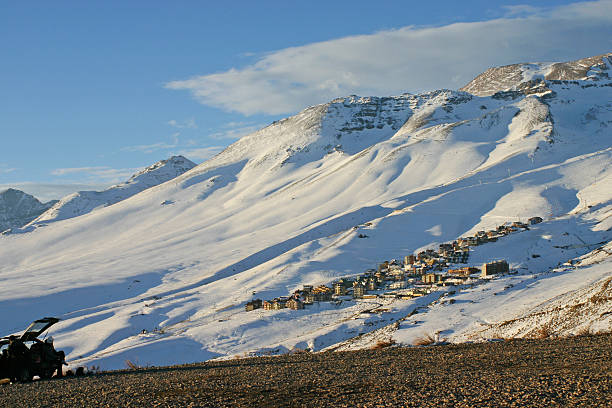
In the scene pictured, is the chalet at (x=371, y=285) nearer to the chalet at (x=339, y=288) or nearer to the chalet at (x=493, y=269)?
the chalet at (x=339, y=288)

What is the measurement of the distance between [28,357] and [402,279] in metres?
74.7

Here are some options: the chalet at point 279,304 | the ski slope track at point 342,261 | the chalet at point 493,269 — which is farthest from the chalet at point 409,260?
the chalet at point 279,304

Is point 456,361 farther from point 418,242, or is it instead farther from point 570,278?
point 418,242

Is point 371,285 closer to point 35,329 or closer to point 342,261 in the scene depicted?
point 342,261

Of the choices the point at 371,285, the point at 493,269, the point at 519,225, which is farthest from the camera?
the point at 519,225

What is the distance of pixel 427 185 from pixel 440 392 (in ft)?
536

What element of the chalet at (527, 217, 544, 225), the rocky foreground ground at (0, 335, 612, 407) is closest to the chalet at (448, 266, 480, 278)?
the chalet at (527, 217, 544, 225)

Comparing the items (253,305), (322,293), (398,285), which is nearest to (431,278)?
(398,285)

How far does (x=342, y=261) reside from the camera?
345 ft

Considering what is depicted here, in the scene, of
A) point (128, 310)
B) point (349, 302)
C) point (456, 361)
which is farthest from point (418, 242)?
point (456, 361)

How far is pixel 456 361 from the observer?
43.5 feet

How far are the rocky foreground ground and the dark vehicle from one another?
1.11 m

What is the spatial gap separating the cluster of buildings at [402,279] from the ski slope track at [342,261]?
127 inches

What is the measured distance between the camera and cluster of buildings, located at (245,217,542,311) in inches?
2990
